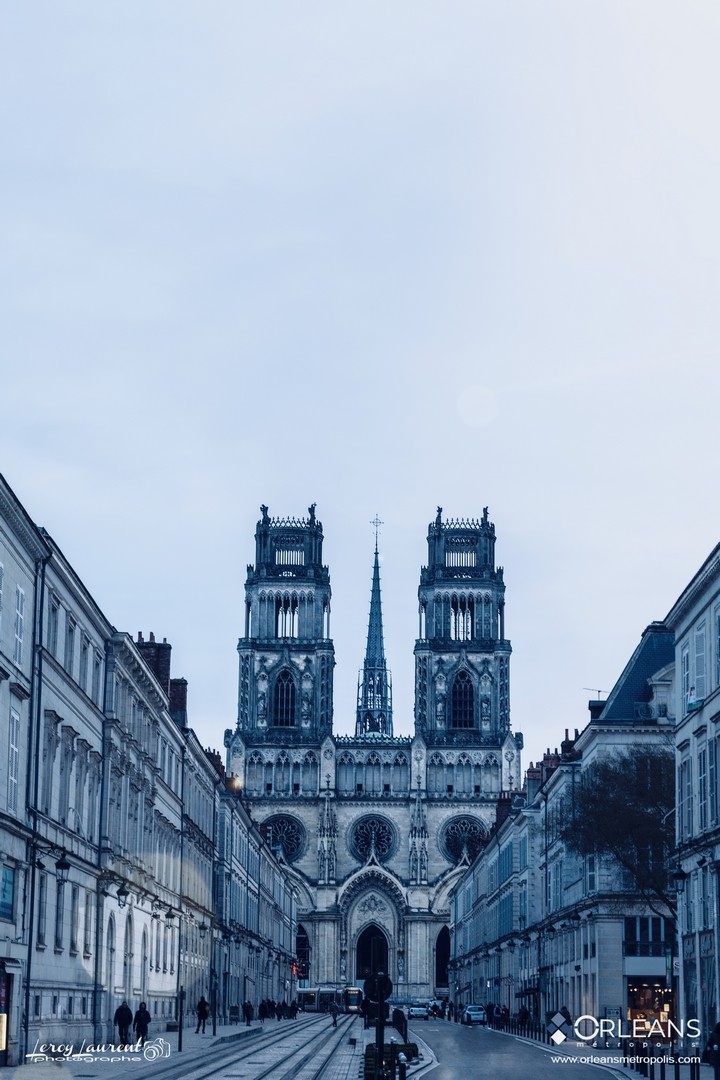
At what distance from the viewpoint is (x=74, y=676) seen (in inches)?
1890

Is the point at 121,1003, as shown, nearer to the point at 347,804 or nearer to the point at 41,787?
the point at 41,787

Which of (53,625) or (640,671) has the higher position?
(640,671)

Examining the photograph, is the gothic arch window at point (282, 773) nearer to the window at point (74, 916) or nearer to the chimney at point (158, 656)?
the chimney at point (158, 656)

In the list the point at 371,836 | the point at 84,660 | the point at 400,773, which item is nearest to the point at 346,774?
the point at 400,773

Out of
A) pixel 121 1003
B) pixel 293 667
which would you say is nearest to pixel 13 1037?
pixel 121 1003

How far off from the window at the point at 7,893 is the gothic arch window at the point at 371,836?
128 metres

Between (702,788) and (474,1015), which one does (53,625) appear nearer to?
(702,788)

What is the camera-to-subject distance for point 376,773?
16762 centimetres

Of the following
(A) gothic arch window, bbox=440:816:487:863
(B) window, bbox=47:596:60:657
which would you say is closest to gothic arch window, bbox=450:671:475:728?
(A) gothic arch window, bbox=440:816:487:863

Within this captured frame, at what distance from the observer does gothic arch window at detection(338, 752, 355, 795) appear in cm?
16725

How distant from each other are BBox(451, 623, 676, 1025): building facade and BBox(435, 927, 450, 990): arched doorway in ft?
223

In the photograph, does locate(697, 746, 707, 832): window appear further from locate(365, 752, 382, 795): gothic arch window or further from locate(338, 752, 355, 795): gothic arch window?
locate(338, 752, 355, 795): gothic arch window

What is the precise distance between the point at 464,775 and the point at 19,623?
127626 millimetres

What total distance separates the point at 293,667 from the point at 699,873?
4767 inches
